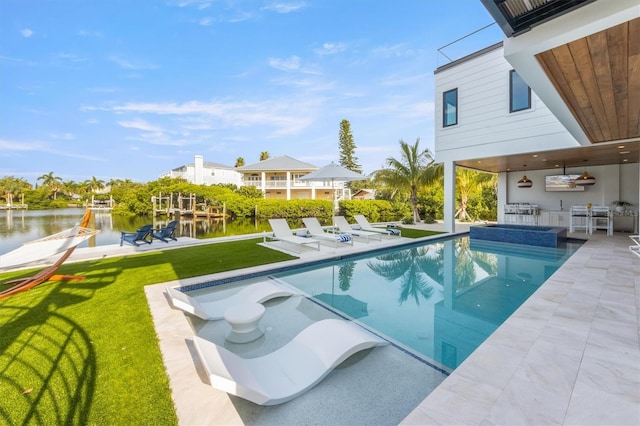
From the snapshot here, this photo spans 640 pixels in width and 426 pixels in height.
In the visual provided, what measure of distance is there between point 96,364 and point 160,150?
40.8 metres

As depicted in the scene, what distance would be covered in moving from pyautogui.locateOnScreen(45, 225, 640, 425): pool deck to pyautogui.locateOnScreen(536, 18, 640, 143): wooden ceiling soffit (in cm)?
304

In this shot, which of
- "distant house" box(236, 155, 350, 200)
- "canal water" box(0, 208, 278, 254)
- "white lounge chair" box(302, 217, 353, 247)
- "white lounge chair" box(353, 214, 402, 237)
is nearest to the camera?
"white lounge chair" box(302, 217, 353, 247)

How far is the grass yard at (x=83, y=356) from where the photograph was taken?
7.86 ft

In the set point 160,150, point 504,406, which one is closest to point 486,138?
point 504,406

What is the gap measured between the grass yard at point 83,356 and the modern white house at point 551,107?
4410 millimetres

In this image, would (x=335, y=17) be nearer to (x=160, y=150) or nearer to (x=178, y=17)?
(x=178, y=17)

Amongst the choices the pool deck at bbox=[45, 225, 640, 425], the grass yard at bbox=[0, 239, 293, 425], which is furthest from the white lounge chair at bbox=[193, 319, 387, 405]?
the grass yard at bbox=[0, 239, 293, 425]

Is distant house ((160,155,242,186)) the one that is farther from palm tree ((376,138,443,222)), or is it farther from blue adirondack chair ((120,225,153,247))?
blue adirondack chair ((120,225,153,247))

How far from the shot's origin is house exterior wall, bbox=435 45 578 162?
1060 centimetres

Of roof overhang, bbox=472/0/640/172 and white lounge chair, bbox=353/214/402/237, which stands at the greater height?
roof overhang, bbox=472/0/640/172

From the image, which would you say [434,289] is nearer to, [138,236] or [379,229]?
[379,229]

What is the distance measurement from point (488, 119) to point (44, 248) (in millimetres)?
13994

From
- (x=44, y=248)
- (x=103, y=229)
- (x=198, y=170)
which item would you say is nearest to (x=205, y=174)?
(x=198, y=170)

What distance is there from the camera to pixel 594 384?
8.30 feet
